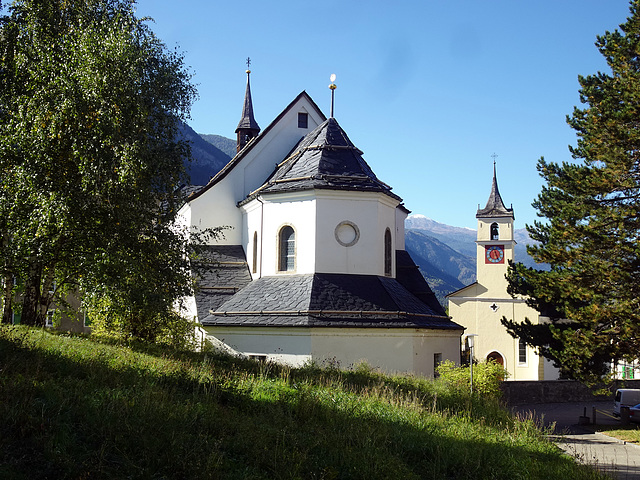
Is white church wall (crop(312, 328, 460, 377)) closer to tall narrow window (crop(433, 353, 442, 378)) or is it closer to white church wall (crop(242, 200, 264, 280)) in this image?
tall narrow window (crop(433, 353, 442, 378))

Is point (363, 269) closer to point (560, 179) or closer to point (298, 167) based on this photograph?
point (298, 167)

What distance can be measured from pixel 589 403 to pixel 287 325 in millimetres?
21580

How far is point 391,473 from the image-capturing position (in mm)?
8758

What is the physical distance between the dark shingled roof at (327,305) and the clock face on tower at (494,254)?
34.7 meters

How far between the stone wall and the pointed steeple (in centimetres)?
2492

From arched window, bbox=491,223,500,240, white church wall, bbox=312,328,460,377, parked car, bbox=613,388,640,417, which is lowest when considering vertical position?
parked car, bbox=613,388,640,417

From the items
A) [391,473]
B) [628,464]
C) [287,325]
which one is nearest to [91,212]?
[287,325]

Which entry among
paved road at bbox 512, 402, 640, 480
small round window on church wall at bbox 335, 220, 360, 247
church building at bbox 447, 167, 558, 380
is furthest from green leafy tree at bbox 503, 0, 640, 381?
church building at bbox 447, 167, 558, 380

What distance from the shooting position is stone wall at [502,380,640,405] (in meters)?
32.2

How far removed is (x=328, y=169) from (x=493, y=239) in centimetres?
3758

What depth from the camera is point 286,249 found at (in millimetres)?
25484

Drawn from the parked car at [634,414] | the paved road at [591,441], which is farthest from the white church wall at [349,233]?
the parked car at [634,414]

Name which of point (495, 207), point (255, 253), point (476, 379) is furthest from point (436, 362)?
point (495, 207)

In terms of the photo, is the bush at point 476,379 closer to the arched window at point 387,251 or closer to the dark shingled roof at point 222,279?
the arched window at point 387,251
